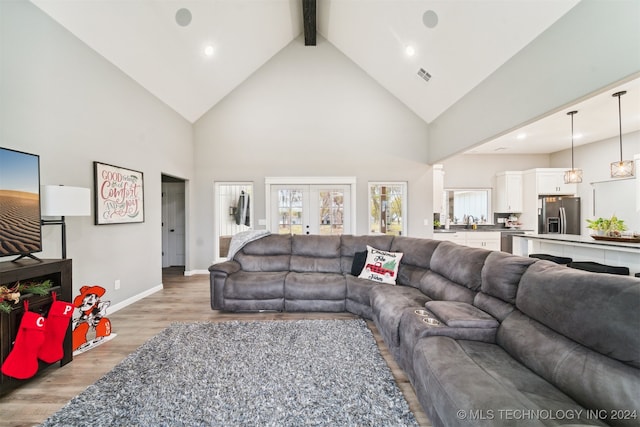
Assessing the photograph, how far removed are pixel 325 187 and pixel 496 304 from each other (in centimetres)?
435

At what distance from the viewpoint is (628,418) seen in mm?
1071

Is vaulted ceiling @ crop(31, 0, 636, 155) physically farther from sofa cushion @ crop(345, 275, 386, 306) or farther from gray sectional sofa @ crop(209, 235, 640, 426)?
sofa cushion @ crop(345, 275, 386, 306)

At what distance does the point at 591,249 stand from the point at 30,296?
5727mm

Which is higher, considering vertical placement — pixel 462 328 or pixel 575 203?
pixel 575 203

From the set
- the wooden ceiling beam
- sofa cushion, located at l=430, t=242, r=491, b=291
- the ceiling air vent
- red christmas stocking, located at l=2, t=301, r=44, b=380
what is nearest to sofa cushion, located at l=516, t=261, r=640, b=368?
sofa cushion, located at l=430, t=242, r=491, b=291

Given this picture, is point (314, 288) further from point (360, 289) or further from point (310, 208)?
point (310, 208)

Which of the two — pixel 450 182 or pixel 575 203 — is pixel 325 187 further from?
pixel 575 203

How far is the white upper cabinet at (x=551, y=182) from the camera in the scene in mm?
6238

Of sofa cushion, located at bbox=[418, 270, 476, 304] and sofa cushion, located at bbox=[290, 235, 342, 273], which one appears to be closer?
sofa cushion, located at bbox=[418, 270, 476, 304]

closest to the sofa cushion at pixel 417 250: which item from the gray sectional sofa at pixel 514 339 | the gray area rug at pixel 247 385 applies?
the gray sectional sofa at pixel 514 339

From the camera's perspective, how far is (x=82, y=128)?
3109 millimetres

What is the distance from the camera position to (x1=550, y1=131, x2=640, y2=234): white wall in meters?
5.15

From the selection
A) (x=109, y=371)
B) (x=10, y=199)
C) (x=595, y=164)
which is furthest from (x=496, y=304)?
(x=595, y=164)

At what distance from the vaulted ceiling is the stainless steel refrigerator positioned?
348 centimetres
